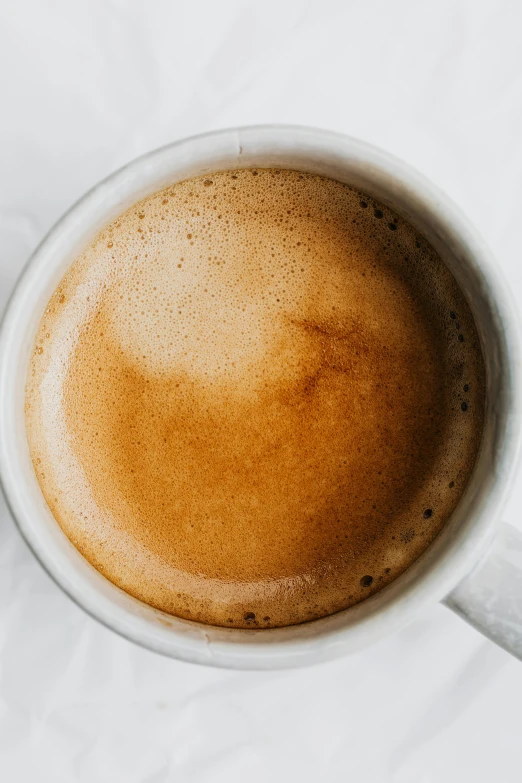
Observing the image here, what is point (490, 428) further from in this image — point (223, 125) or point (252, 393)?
point (223, 125)

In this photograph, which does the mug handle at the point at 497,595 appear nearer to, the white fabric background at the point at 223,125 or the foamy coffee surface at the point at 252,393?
the foamy coffee surface at the point at 252,393

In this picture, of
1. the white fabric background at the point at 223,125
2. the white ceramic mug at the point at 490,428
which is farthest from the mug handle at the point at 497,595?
the white fabric background at the point at 223,125

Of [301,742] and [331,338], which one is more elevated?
[331,338]

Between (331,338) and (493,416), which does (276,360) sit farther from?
(493,416)

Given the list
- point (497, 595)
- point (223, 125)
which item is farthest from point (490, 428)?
point (223, 125)

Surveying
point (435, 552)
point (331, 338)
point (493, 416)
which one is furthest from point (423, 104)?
point (435, 552)

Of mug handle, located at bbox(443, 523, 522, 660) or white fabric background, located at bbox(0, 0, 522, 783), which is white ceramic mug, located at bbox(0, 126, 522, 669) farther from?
white fabric background, located at bbox(0, 0, 522, 783)

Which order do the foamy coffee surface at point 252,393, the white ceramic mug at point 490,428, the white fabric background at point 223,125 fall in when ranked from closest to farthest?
the white ceramic mug at point 490,428 → the foamy coffee surface at point 252,393 → the white fabric background at point 223,125

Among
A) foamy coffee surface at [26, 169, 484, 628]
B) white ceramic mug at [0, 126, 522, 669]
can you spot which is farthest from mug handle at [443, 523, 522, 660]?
foamy coffee surface at [26, 169, 484, 628]
